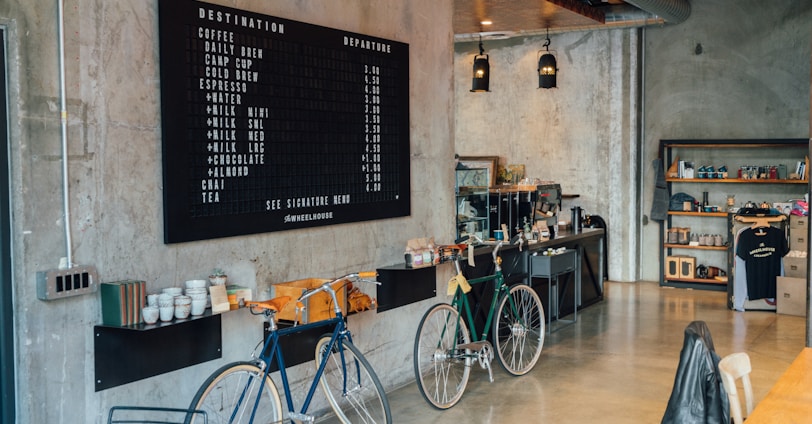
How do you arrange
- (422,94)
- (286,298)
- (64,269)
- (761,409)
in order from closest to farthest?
(761,409)
(64,269)
(286,298)
(422,94)

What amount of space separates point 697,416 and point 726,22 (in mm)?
8963

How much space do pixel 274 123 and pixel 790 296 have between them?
23.0 ft

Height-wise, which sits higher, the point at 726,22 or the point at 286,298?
the point at 726,22

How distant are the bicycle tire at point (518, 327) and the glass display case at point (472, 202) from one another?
98 cm

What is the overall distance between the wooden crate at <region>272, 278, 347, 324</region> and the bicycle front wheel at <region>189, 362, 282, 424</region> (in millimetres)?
435

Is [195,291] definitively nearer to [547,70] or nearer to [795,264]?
[547,70]

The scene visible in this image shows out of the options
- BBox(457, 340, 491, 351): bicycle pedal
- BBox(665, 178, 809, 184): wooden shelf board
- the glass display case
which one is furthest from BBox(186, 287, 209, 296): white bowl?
BBox(665, 178, 809, 184): wooden shelf board

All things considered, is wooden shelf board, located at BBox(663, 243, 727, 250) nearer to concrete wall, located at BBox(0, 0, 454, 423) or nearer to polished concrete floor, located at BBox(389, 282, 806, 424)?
polished concrete floor, located at BBox(389, 282, 806, 424)

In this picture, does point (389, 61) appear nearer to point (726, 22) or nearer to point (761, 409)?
point (761, 409)

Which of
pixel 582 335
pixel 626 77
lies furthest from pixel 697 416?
pixel 626 77

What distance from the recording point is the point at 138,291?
4.00 m

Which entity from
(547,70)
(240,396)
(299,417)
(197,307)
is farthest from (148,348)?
(547,70)

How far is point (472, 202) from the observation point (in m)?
8.01

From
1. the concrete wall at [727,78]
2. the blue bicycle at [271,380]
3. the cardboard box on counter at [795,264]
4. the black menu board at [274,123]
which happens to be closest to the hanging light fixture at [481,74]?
the concrete wall at [727,78]
